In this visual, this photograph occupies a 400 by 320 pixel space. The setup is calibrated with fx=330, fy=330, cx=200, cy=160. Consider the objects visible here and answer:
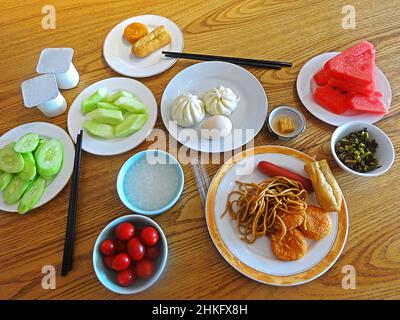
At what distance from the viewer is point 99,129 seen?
4.16 feet

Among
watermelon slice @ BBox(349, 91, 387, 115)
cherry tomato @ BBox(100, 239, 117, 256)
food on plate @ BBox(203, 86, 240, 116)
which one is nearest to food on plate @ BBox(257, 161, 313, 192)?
food on plate @ BBox(203, 86, 240, 116)

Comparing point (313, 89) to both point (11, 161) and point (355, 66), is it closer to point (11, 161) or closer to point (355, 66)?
point (355, 66)

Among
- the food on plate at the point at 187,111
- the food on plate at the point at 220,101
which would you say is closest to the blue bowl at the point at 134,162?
the food on plate at the point at 187,111

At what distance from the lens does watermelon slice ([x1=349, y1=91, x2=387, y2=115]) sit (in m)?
1.26

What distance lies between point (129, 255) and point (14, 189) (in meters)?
0.51

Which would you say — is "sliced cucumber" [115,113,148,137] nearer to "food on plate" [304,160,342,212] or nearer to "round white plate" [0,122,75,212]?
"round white plate" [0,122,75,212]

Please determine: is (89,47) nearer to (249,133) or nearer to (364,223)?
(249,133)

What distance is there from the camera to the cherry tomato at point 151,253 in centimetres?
104

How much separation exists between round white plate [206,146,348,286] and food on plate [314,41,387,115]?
0.28m

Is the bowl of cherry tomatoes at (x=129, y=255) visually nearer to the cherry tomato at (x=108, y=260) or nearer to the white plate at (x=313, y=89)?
the cherry tomato at (x=108, y=260)

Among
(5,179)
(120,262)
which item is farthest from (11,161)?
(120,262)

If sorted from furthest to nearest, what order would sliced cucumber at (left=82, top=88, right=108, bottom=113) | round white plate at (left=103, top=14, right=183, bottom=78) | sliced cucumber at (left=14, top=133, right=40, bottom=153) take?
1. round white plate at (left=103, top=14, right=183, bottom=78)
2. sliced cucumber at (left=82, top=88, right=108, bottom=113)
3. sliced cucumber at (left=14, top=133, right=40, bottom=153)
